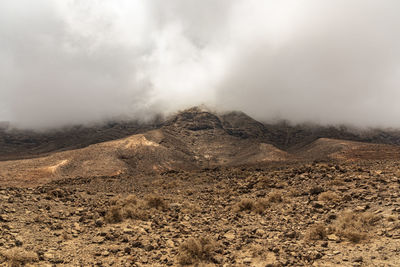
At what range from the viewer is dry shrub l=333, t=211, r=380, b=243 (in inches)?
249

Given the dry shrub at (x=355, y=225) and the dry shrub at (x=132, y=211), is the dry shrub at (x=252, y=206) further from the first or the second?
the dry shrub at (x=132, y=211)

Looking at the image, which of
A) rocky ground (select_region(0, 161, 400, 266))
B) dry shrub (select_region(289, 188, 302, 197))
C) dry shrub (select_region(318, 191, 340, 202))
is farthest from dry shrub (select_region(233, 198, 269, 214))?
dry shrub (select_region(318, 191, 340, 202))

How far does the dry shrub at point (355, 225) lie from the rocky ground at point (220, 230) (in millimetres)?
26

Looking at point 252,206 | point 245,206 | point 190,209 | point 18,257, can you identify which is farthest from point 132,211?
point 252,206

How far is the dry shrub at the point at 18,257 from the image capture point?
18.9 feet

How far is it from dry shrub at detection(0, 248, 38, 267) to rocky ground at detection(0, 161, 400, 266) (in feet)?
0.07

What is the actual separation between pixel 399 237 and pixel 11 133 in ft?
490

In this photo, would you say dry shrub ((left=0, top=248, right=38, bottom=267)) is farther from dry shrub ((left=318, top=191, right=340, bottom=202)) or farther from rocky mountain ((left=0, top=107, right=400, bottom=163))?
rocky mountain ((left=0, top=107, right=400, bottom=163))

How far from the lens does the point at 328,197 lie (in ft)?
32.3

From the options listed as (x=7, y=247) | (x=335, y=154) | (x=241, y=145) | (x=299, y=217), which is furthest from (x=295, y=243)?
(x=241, y=145)

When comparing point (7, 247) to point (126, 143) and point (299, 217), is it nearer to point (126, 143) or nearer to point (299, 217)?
point (299, 217)

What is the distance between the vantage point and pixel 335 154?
172 feet

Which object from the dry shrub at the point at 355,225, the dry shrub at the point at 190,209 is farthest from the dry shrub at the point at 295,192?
the dry shrub at the point at 190,209

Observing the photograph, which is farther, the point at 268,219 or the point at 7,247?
the point at 268,219
